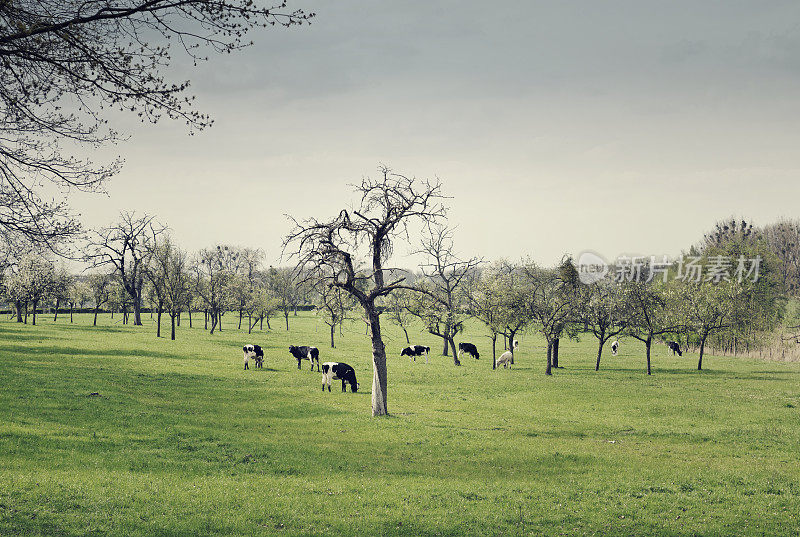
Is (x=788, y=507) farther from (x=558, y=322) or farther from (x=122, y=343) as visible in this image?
(x=122, y=343)

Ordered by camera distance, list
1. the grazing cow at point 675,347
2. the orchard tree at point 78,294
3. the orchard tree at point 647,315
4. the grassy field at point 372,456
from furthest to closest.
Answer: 1. the orchard tree at point 78,294
2. the grazing cow at point 675,347
3. the orchard tree at point 647,315
4. the grassy field at point 372,456

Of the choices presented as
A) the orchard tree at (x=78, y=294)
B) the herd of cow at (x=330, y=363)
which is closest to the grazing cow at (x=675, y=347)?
the herd of cow at (x=330, y=363)

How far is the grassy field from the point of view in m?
12.8

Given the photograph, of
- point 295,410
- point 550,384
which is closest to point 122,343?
point 295,410

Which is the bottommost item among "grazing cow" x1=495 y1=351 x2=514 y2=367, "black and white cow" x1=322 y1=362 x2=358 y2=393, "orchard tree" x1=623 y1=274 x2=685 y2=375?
"grazing cow" x1=495 y1=351 x2=514 y2=367

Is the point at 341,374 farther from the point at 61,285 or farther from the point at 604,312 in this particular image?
the point at 61,285

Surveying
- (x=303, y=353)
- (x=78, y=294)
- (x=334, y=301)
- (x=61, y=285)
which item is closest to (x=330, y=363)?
(x=303, y=353)

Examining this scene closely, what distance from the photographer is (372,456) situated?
63.6ft

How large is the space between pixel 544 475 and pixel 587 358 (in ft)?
167

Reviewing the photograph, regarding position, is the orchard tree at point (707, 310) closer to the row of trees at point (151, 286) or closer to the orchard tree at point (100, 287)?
the row of trees at point (151, 286)

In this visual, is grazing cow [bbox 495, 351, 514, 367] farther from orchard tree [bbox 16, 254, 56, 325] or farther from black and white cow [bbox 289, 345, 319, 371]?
orchard tree [bbox 16, 254, 56, 325]

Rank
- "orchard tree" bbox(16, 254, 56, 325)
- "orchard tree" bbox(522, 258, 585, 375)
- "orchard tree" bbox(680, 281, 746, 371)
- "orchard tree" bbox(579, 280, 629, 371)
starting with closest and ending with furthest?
→ "orchard tree" bbox(522, 258, 585, 375) < "orchard tree" bbox(579, 280, 629, 371) < "orchard tree" bbox(680, 281, 746, 371) < "orchard tree" bbox(16, 254, 56, 325)

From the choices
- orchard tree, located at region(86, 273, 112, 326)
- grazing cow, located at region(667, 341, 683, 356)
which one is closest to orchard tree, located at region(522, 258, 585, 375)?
grazing cow, located at region(667, 341, 683, 356)

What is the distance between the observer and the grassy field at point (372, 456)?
42.1 feet
